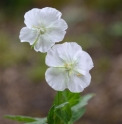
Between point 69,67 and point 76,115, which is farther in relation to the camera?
point 76,115

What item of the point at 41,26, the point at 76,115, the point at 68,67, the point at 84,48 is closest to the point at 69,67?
the point at 68,67

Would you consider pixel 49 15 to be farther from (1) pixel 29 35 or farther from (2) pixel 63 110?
(2) pixel 63 110

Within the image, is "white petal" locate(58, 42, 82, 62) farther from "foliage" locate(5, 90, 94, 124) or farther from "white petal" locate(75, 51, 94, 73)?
"foliage" locate(5, 90, 94, 124)

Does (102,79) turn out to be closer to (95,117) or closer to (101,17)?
(95,117)

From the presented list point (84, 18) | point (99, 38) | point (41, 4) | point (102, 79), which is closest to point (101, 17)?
point (84, 18)

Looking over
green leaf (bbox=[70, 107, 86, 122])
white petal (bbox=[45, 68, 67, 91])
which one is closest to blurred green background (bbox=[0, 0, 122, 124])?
green leaf (bbox=[70, 107, 86, 122])

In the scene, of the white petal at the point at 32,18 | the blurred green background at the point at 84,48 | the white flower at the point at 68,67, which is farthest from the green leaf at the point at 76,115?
the blurred green background at the point at 84,48
